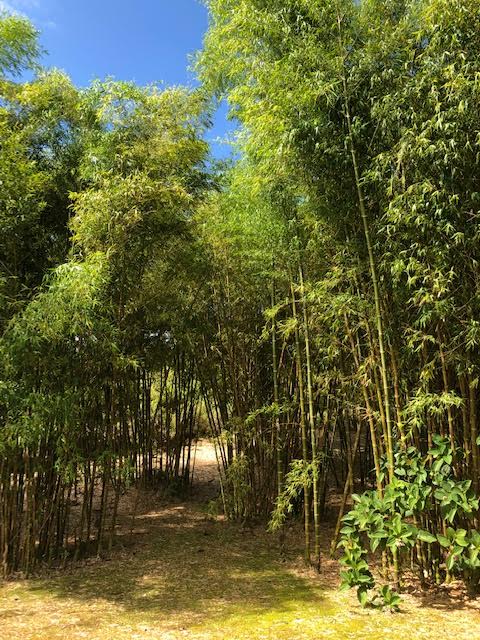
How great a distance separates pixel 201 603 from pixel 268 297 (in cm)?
287

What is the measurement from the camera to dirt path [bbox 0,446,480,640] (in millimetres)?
3057

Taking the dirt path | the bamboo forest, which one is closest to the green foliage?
the bamboo forest

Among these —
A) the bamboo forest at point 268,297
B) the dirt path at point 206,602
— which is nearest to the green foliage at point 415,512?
the bamboo forest at point 268,297

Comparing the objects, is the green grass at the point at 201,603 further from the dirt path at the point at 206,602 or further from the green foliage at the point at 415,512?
the green foliage at the point at 415,512

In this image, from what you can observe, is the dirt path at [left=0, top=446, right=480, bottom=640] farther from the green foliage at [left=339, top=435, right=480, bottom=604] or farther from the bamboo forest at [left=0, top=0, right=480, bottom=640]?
the green foliage at [left=339, top=435, right=480, bottom=604]

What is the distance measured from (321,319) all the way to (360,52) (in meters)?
1.95

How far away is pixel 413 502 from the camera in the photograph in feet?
10.5

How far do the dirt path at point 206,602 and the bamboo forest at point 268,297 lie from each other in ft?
0.08

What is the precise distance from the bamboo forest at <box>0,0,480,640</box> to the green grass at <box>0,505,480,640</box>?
2cm

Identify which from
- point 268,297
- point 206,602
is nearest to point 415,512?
point 206,602

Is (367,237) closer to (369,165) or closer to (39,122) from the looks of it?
(369,165)

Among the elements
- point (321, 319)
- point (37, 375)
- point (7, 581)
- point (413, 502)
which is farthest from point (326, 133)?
point (7, 581)

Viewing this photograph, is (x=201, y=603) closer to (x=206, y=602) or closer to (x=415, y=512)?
(x=206, y=602)

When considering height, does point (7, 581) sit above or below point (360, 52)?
below
